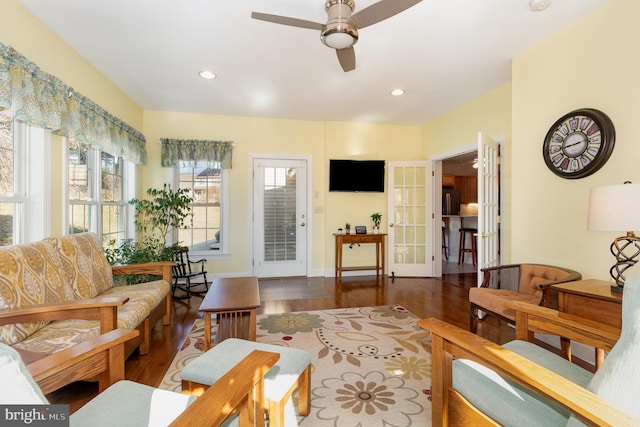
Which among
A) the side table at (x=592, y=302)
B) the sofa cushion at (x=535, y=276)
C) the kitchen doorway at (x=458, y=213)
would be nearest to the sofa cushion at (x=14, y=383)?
the side table at (x=592, y=302)

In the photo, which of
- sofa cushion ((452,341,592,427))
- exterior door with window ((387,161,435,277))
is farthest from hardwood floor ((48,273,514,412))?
sofa cushion ((452,341,592,427))

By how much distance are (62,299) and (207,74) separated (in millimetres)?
2488

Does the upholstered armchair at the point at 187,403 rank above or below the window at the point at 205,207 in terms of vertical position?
below

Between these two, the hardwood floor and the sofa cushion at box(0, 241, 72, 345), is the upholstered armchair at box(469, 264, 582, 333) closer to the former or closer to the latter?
the hardwood floor

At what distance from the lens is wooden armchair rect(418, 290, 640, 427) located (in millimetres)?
763

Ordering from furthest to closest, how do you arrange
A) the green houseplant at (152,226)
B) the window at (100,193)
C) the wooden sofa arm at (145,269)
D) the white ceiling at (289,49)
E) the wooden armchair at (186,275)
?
the wooden armchair at (186,275) → the green houseplant at (152,226) → the window at (100,193) → the wooden sofa arm at (145,269) → the white ceiling at (289,49)

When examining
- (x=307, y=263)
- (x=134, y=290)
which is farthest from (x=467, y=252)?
(x=134, y=290)

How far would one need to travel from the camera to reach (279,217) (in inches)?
189

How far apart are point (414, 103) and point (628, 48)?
2.24 metres

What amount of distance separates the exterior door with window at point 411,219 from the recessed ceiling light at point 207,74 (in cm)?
307

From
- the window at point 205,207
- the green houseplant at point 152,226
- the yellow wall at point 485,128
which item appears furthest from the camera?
the window at point 205,207

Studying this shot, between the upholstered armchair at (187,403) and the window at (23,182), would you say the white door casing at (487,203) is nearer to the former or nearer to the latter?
the upholstered armchair at (187,403)

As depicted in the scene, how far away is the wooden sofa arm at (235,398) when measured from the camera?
2.56ft

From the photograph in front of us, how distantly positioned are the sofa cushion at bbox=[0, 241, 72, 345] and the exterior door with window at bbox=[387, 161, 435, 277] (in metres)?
4.24
